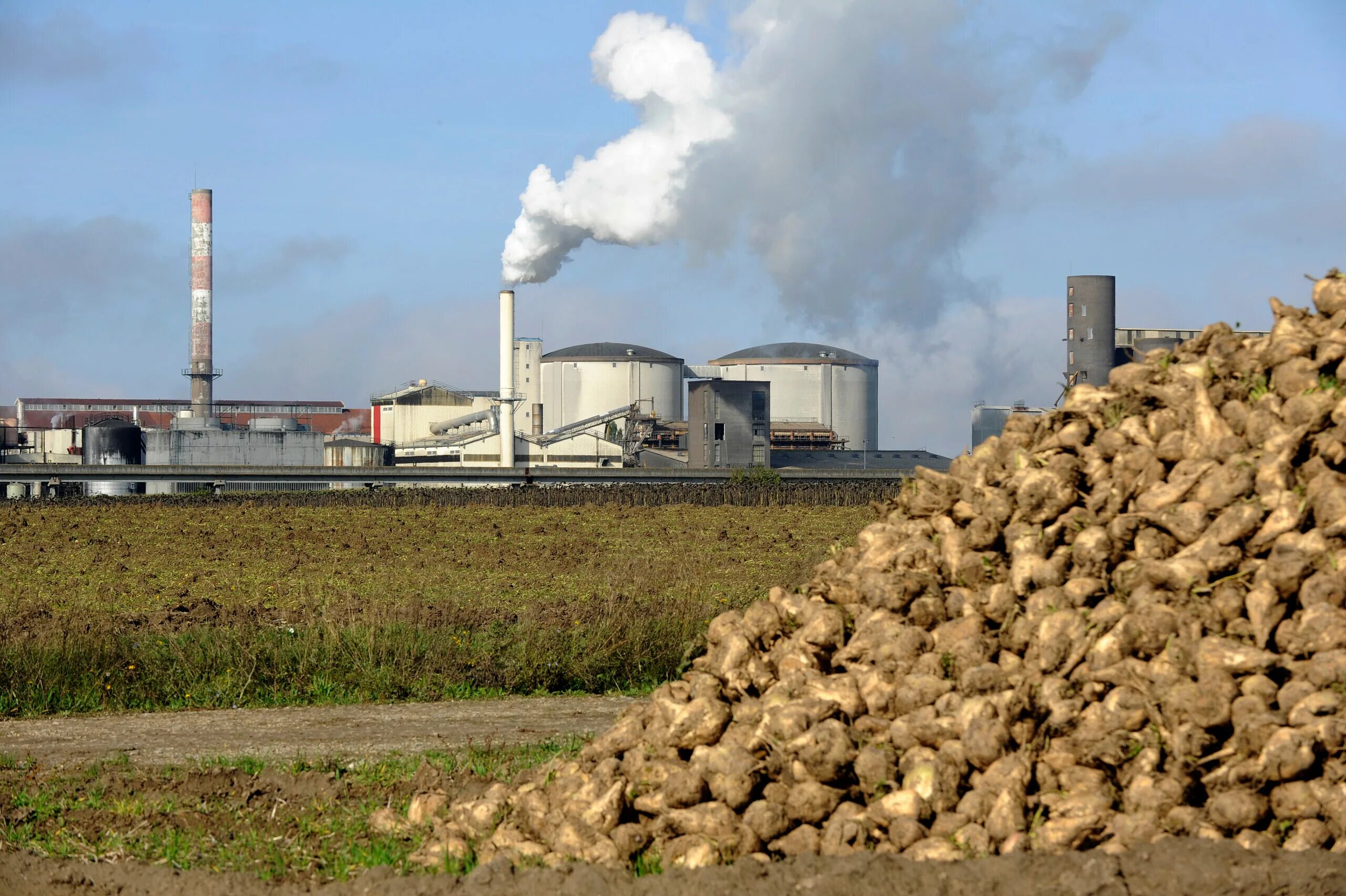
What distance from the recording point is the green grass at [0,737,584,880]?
283 inches

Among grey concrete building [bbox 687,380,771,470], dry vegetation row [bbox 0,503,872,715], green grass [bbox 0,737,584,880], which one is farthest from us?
grey concrete building [bbox 687,380,771,470]

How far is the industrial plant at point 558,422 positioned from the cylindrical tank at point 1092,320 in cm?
1193

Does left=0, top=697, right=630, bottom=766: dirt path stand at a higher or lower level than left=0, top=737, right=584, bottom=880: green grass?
lower

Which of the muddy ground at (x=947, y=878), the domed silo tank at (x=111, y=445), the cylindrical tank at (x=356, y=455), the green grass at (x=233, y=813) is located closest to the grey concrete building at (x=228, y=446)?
the cylindrical tank at (x=356, y=455)

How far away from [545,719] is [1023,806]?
6.10 m

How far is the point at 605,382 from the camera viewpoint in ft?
306

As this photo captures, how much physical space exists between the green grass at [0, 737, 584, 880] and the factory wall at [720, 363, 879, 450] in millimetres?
86778

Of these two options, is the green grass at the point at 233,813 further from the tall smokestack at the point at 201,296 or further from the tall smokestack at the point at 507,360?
the tall smokestack at the point at 201,296

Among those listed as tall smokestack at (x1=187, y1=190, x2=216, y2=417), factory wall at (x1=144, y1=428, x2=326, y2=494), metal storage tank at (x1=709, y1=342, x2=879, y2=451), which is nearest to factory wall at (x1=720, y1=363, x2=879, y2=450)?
metal storage tank at (x1=709, y1=342, x2=879, y2=451)

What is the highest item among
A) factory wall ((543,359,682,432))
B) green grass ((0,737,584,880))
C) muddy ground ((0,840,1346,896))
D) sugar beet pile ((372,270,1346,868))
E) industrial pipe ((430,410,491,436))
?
factory wall ((543,359,682,432))

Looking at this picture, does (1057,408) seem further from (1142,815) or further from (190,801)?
(190,801)

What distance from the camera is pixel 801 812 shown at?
21.3ft

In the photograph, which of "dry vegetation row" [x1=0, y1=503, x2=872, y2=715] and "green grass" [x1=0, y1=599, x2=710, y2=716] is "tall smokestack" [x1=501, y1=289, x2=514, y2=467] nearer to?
"dry vegetation row" [x1=0, y1=503, x2=872, y2=715]

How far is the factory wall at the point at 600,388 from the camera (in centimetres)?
9312
